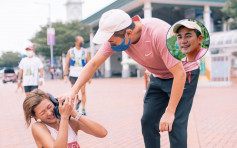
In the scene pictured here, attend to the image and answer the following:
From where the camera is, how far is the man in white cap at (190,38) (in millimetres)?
1487

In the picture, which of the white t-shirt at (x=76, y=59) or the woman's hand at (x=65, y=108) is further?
the white t-shirt at (x=76, y=59)

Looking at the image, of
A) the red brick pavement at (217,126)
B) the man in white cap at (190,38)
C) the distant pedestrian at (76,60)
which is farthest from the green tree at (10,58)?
the man in white cap at (190,38)

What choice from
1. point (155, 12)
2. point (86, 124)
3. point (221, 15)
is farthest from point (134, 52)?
point (221, 15)

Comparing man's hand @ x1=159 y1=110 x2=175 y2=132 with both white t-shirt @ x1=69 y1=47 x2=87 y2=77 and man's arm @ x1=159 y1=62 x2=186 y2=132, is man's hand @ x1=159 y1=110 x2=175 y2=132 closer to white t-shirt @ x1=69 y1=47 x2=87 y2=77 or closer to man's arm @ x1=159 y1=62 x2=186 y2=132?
man's arm @ x1=159 y1=62 x2=186 y2=132

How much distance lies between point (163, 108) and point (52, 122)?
104 cm

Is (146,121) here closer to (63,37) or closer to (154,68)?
(154,68)

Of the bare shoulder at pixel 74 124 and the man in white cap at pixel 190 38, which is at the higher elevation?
the man in white cap at pixel 190 38

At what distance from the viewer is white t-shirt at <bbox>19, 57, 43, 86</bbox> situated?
647 cm

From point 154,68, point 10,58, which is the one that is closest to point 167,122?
point 154,68

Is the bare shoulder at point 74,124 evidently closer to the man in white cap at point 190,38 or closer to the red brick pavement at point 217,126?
the man in white cap at point 190,38

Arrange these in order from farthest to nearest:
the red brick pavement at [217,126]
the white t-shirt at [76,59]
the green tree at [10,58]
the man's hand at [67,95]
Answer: the green tree at [10,58] → the white t-shirt at [76,59] → the red brick pavement at [217,126] → the man's hand at [67,95]

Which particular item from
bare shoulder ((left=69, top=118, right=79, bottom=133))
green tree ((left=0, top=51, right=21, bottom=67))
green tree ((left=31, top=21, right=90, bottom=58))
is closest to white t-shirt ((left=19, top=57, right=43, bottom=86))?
bare shoulder ((left=69, top=118, right=79, bottom=133))

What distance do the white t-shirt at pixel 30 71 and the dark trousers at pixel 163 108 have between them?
4.58 metres

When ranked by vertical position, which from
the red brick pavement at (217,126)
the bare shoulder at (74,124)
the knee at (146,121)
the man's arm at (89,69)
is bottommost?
the red brick pavement at (217,126)
